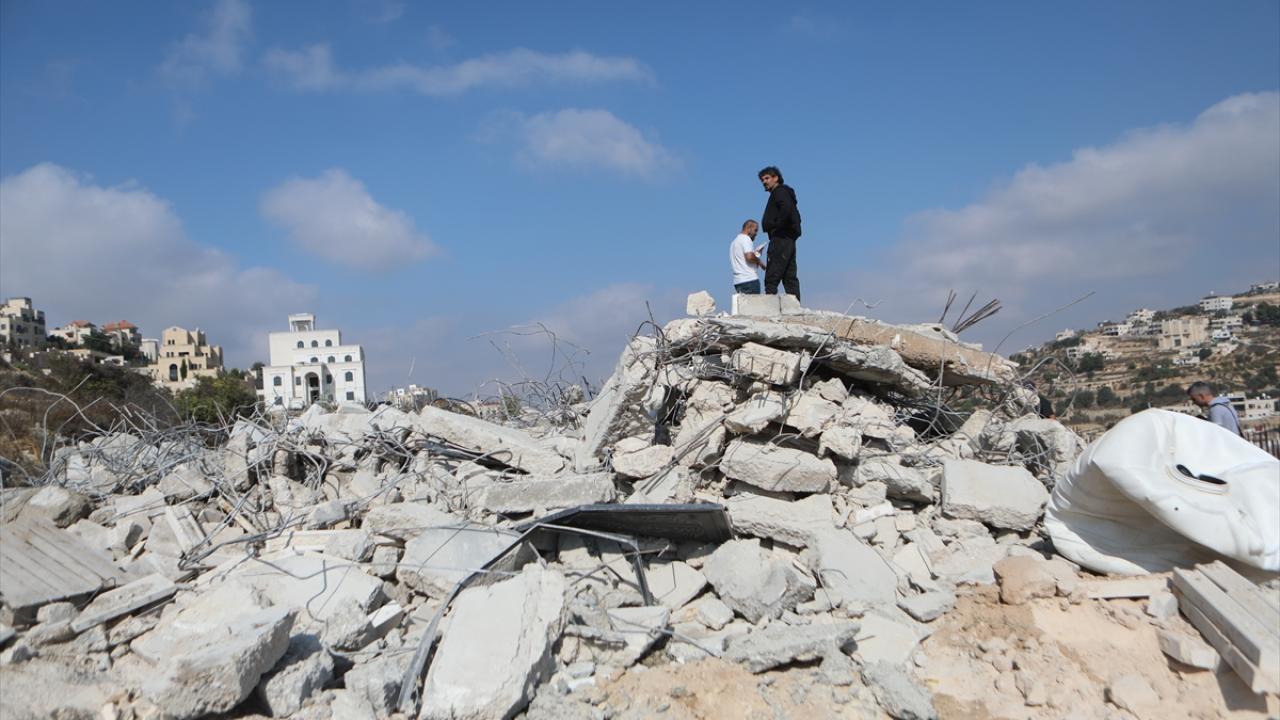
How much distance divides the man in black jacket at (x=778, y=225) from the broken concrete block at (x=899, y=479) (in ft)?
8.47

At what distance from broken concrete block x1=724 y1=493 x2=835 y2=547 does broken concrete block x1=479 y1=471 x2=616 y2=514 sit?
3.00ft

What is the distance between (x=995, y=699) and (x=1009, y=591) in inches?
31.8

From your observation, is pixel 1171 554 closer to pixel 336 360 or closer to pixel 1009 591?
pixel 1009 591

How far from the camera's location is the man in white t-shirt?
26.1 feet

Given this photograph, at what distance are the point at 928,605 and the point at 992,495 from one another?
4.10 ft

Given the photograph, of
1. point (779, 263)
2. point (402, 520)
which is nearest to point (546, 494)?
point (402, 520)

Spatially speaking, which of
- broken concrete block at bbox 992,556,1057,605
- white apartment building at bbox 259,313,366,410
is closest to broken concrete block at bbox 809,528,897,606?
broken concrete block at bbox 992,556,1057,605

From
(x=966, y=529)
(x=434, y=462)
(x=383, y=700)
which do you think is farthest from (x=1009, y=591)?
(x=434, y=462)

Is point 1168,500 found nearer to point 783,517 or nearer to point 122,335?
point 783,517

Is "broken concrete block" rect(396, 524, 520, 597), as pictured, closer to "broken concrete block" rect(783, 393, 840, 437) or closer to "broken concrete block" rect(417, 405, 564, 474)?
"broken concrete block" rect(417, 405, 564, 474)

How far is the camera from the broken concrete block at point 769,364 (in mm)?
6090

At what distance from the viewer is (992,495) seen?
214 inches

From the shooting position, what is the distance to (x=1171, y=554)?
15.0ft

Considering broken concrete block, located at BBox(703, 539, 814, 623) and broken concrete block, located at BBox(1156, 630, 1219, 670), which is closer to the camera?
broken concrete block, located at BBox(1156, 630, 1219, 670)
